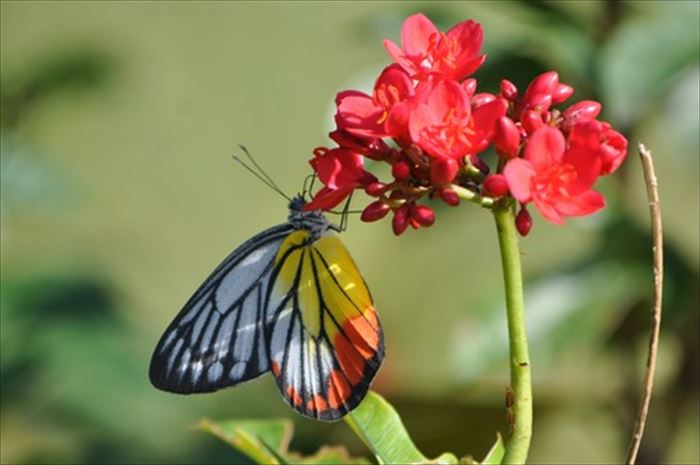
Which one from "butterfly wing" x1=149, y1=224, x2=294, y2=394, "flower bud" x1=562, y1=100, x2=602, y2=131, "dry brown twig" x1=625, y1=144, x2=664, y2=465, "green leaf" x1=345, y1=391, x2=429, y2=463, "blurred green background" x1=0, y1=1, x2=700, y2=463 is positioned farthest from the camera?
"blurred green background" x1=0, y1=1, x2=700, y2=463

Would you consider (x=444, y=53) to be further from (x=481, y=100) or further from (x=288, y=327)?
(x=288, y=327)

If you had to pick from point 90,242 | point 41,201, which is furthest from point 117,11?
point 41,201

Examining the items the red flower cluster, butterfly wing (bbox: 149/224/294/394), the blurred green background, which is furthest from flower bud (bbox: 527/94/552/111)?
the blurred green background

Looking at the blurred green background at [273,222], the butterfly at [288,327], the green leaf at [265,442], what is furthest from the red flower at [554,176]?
the blurred green background at [273,222]

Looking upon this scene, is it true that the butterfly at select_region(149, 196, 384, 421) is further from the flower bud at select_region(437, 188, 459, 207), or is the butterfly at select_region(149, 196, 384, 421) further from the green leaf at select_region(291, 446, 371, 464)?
the flower bud at select_region(437, 188, 459, 207)

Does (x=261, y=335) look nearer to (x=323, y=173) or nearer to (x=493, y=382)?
(x=323, y=173)

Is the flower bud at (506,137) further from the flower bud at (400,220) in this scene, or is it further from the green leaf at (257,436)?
the green leaf at (257,436)
